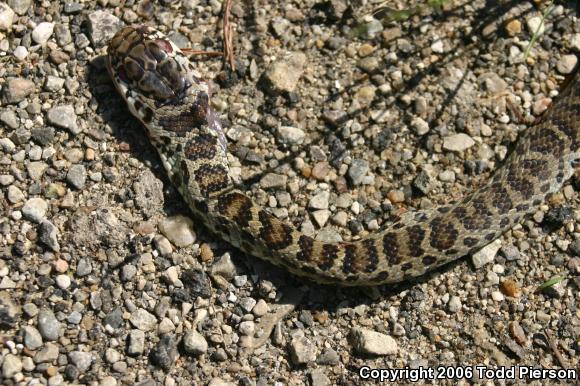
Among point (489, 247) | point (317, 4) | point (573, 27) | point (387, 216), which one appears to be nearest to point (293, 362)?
point (387, 216)

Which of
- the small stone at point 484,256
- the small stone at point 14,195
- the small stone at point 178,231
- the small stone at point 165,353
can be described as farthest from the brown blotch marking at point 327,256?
the small stone at point 14,195

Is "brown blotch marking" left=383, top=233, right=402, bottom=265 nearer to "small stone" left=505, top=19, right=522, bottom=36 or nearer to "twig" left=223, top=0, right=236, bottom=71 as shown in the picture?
"twig" left=223, top=0, right=236, bottom=71

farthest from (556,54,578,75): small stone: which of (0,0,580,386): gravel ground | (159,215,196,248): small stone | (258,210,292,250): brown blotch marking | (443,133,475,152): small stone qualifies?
(159,215,196,248): small stone

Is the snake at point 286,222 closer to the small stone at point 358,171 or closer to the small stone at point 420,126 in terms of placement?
the small stone at point 358,171

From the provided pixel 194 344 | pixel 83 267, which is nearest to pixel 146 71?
pixel 83 267

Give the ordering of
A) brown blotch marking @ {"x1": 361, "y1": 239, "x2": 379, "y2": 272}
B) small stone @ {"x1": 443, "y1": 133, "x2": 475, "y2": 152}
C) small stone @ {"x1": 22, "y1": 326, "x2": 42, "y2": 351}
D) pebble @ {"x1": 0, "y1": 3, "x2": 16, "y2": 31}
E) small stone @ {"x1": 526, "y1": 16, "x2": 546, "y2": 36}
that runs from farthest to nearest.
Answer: small stone @ {"x1": 526, "y1": 16, "x2": 546, "y2": 36} → small stone @ {"x1": 443, "y1": 133, "x2": 475, "y2": 152} → pebble @ {"x1": 0, "y1": 3, "x2": 16, "y2": 31} → brown blotch marking @ {"x1": 361, "y1": 239, "x2": 379, "y2": 272} → small stone @ {"x1": 22, "y1": 326, "x2": 42, "y2": 351}

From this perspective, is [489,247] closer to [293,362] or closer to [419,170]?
[419,170]
